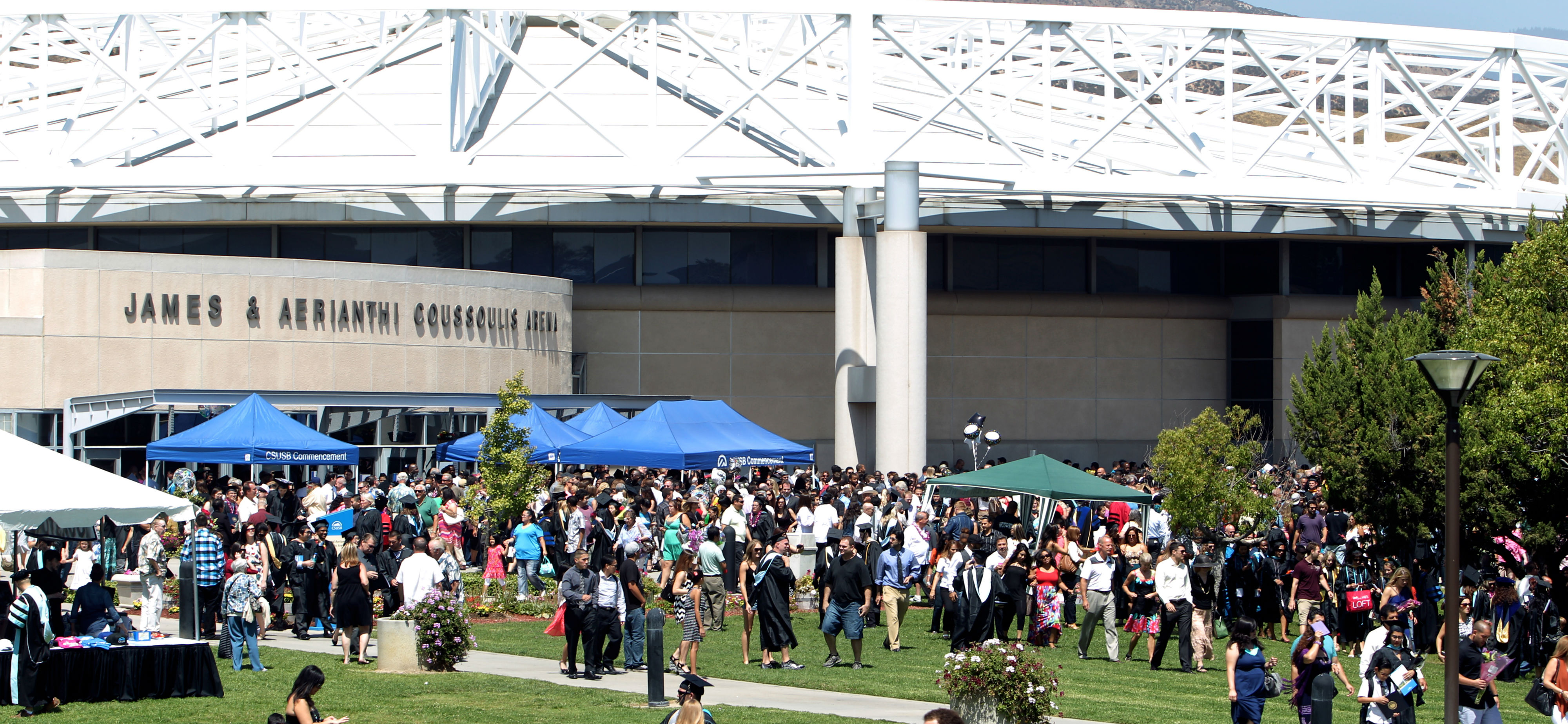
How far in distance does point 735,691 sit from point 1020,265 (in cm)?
3093

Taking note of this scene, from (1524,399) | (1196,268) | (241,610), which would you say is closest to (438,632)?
(241,610)

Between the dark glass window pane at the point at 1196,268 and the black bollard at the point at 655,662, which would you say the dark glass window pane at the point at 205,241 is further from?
the black bollard at the point at 655,662

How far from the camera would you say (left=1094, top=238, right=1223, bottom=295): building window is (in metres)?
46.0

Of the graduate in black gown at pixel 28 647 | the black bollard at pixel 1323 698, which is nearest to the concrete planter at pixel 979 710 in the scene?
the black bollard at pixel 1323 698

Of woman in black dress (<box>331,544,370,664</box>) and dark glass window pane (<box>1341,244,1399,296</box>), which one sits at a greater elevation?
dark glass window pane (<box>1341,244,1399,296</box>)

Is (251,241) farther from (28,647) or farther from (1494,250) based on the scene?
(1494,250)

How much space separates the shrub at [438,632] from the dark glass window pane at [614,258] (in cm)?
2699

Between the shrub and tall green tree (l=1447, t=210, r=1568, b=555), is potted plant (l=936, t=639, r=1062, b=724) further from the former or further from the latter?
tall green tree (l=1447, t=210, r=1568, b=555)

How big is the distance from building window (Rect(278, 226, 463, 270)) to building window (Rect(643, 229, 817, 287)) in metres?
5.01

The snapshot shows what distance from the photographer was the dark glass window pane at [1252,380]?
46219 millimetres

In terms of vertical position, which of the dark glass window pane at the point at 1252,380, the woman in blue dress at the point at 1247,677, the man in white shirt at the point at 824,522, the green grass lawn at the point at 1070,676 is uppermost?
the dark glass window pane at the point at 1252,380

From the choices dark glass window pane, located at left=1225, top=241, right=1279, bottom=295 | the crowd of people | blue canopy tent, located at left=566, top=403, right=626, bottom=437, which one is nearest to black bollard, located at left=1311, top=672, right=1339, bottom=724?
the crowd of people

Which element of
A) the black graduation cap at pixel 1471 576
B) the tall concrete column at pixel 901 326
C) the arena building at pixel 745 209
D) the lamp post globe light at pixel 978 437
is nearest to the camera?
the black graduation cap at pixel 1471 576

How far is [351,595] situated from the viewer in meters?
17.1
